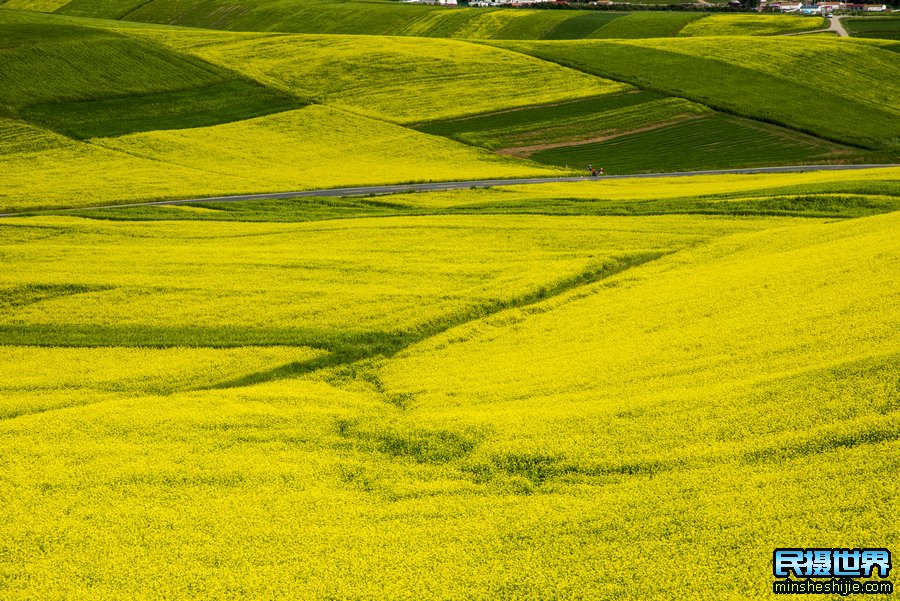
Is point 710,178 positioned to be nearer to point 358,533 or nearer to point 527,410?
point 527,410

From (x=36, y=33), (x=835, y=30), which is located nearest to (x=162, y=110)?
(x=36, y=33)

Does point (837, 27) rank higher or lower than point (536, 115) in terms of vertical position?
higher

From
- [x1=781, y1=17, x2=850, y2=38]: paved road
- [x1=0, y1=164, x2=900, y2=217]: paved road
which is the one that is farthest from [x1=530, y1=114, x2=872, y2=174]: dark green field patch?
[x1=781, y1=17, x2=850, y2=38]: paved road

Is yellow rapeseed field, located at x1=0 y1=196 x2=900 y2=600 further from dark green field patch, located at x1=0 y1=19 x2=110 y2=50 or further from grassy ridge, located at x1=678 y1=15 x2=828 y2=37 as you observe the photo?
grassy ridge, located at x1=678 y1=15 x2=828 y2=37

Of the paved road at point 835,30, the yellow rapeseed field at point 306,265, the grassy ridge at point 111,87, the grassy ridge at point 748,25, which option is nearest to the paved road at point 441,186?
the yellow rapeseed field at point 306,265

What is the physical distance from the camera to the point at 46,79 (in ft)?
249

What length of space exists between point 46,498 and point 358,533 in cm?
669

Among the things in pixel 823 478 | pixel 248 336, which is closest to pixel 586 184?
pixel 248 336

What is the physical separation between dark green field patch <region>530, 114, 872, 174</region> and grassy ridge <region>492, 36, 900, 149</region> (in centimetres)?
337

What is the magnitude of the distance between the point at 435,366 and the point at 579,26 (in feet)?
333

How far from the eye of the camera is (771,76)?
8444cm

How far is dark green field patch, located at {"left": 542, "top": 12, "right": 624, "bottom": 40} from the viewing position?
113988mm

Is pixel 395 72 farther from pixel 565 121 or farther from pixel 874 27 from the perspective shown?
pixel 874 27

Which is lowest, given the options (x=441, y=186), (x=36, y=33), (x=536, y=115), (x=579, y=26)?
(x=441, y=186)
